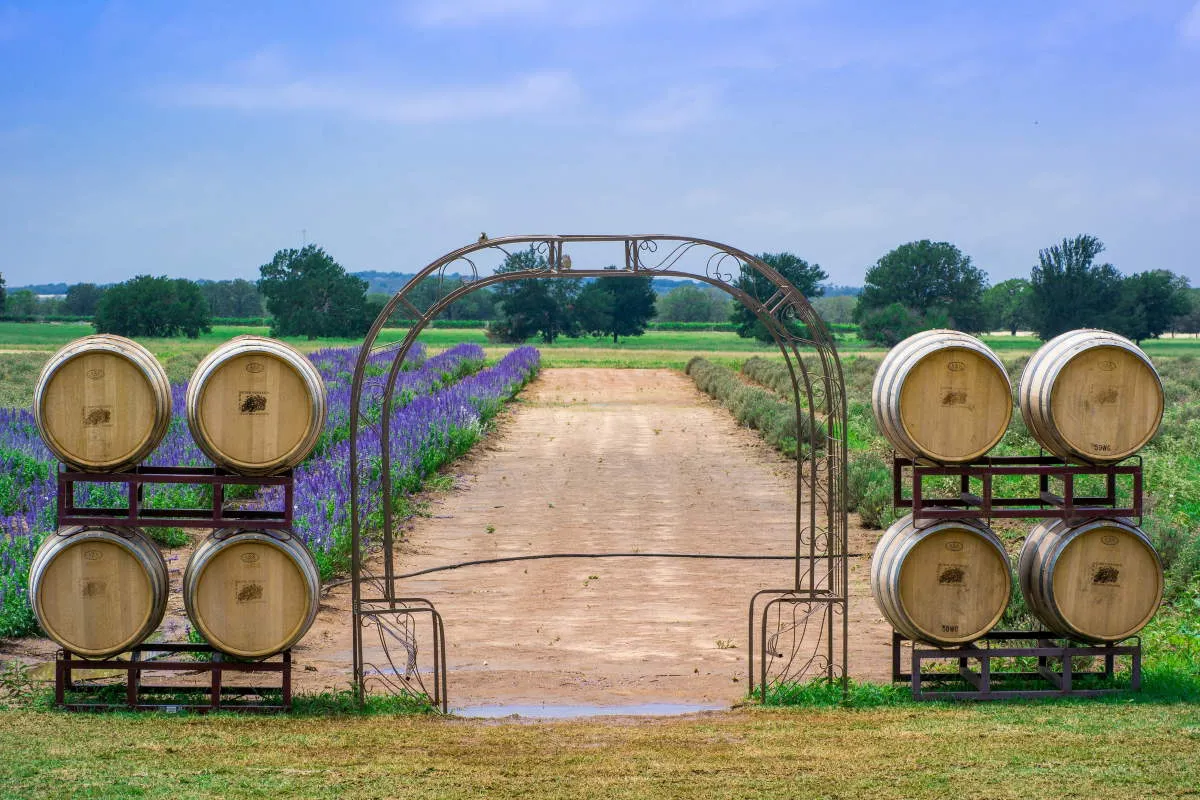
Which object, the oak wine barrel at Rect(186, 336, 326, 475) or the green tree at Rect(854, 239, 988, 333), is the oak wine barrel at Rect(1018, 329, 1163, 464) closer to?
the oak wine barrel at Rect(186, 336, 326, 475)

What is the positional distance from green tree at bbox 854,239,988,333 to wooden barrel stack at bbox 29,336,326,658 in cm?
10450

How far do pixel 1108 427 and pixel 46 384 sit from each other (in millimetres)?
6452

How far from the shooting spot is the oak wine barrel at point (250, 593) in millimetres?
7816

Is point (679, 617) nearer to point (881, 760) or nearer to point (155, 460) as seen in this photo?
point (881, 760)

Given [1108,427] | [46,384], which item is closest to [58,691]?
[46,384]

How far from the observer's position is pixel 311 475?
651 inches

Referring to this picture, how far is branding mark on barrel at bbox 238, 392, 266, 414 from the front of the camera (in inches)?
307

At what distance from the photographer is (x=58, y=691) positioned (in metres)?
7.84

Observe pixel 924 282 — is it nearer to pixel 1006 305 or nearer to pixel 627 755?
pixel 1006 305

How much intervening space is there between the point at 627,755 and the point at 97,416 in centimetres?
380

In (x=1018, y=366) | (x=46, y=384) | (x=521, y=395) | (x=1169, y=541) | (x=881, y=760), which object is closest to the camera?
(x=881, y=760)

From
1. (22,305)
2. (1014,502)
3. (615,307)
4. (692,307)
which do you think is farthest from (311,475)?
(692,307)

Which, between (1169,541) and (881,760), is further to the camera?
(1169,541)

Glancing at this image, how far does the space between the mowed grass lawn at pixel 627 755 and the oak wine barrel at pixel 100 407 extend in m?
1.57
